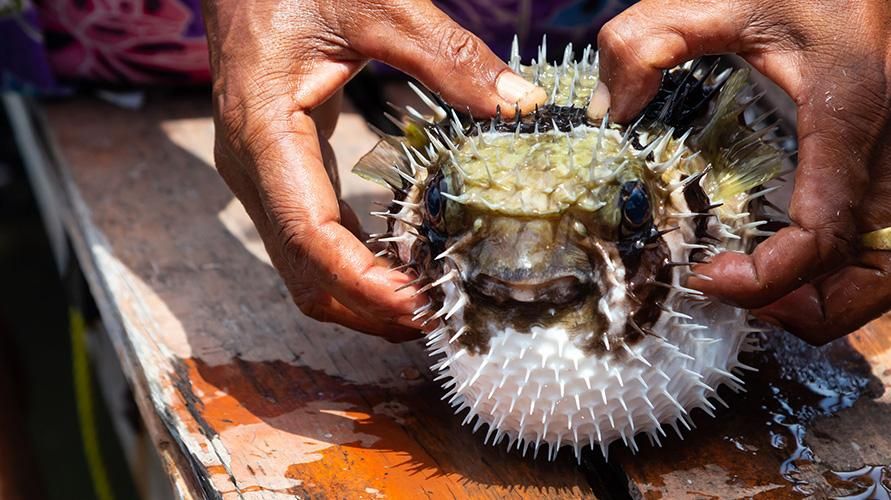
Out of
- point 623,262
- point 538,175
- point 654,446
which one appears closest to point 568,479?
point 654,446

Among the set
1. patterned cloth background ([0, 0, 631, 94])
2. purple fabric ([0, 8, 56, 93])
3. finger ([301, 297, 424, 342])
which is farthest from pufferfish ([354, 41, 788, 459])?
purple fabric ([0, 8, 56, 93])

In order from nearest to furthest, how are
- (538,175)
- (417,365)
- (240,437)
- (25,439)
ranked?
(538,175)
(240,437)
(417,365)
(25,439)

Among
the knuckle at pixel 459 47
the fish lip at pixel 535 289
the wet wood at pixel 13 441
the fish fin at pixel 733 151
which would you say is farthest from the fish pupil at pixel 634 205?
the wet wood at pixel 13 441

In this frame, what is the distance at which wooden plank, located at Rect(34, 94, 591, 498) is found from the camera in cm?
156

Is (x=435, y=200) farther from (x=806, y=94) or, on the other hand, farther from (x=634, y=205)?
(x=806, y=94)

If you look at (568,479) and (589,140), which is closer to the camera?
(589,140)

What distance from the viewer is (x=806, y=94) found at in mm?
1413

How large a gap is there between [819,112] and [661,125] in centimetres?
23

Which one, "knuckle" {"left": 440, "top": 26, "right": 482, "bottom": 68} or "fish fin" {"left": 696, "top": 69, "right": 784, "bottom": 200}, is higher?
"knuckle" {"left": 440, "top": 26, "right": 482, "bottom": 68}

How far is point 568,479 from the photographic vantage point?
1.54m

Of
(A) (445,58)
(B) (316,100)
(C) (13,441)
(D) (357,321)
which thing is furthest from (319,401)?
(C) (13,441)

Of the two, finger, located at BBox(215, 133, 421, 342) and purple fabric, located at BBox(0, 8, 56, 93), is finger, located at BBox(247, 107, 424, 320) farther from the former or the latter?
purple fabric, located at BBox(0, 8, 56, 93)

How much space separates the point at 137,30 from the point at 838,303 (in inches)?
77.0

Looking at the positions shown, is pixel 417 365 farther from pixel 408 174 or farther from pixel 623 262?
pixel 623 262
